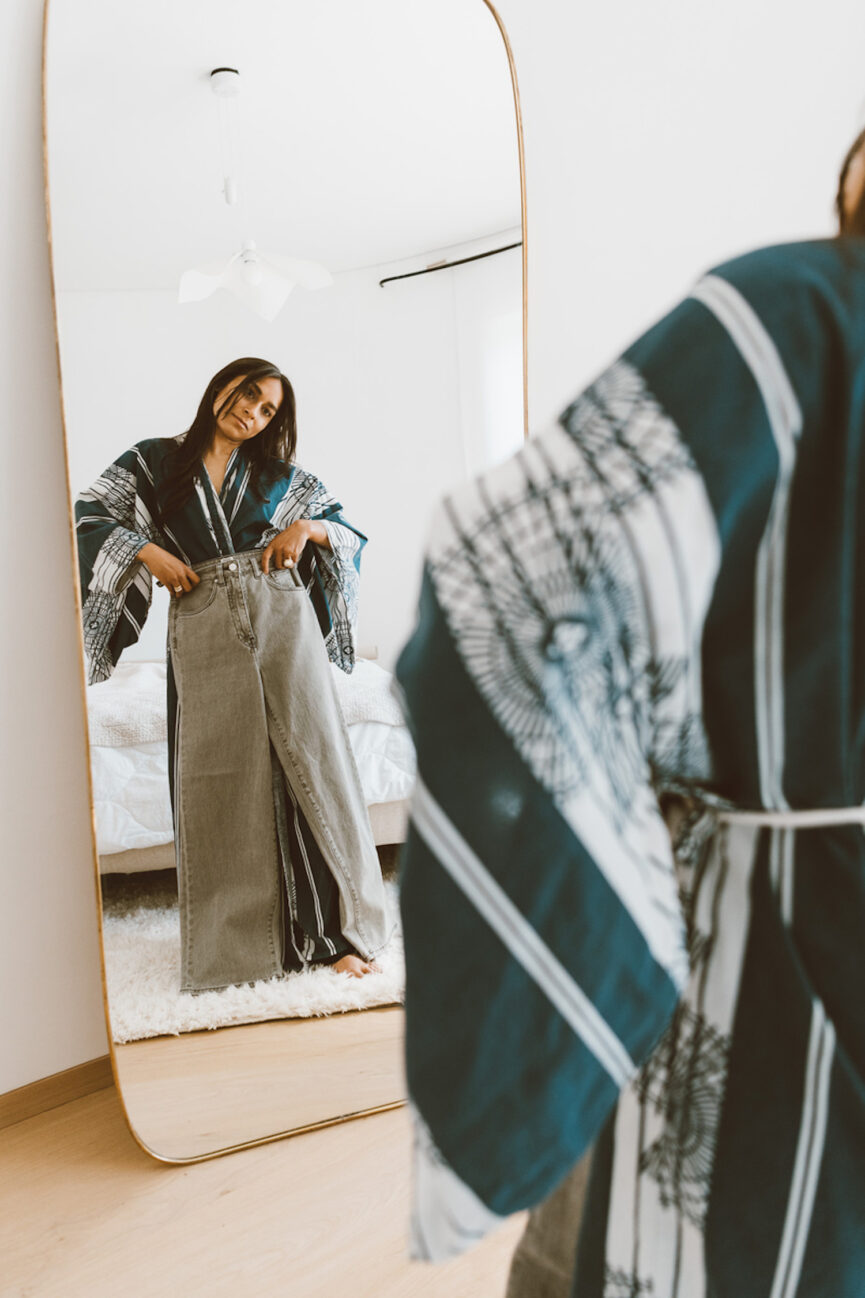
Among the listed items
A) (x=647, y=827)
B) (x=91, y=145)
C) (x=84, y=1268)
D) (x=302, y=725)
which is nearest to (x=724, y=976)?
(x=647, y=827)

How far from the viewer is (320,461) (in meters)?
1.39

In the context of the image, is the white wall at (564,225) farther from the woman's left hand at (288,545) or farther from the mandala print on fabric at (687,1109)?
the mandala print on fabric at (687,1109)

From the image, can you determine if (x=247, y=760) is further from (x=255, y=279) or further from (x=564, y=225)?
(x=564, y=225)

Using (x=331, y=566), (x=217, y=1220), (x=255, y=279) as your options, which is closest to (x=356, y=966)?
(x=217, y=1220)

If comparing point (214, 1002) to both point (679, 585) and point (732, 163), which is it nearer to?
point (679, 585)

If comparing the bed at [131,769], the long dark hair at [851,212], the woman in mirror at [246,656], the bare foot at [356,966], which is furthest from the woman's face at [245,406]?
the long dark hair at [851,212]

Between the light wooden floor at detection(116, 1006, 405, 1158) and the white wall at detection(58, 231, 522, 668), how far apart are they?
0.58 m

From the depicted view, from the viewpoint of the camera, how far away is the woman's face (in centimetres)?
132

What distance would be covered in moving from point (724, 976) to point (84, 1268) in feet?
3.65

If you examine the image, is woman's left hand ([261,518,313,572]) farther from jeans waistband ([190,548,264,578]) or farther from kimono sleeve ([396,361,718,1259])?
kimono sleeve ([396,361,718,1259])

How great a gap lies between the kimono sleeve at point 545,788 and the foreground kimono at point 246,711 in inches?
38.9

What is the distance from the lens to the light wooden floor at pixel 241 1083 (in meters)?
1.38

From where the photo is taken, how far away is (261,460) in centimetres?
134

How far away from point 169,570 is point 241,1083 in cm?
77
